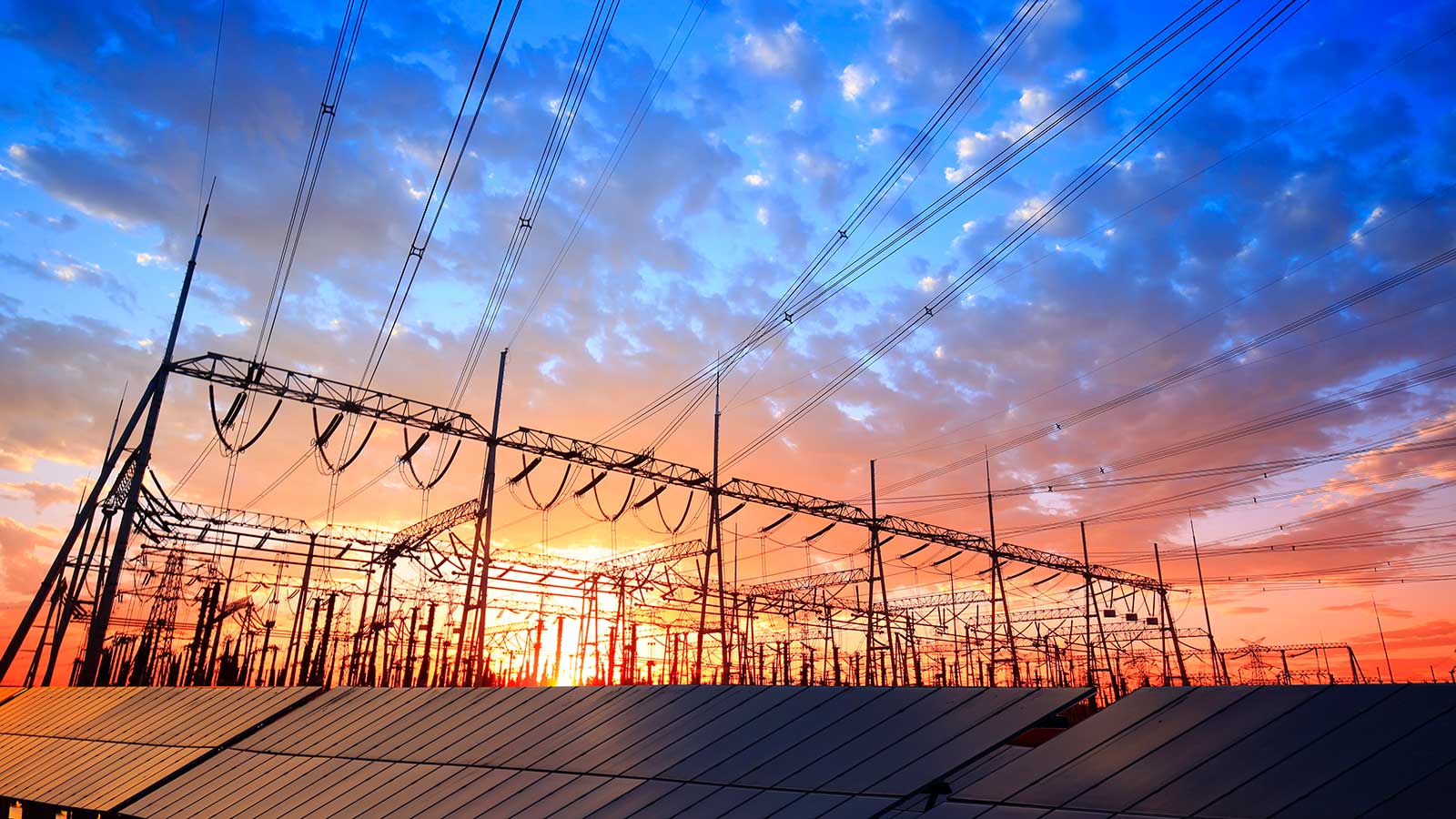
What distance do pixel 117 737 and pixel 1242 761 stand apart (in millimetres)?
22269

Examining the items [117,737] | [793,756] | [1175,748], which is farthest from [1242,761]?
[117,737]

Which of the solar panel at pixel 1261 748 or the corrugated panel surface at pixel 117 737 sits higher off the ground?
the solar panel at pixel 1261 748

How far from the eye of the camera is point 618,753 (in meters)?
10.1

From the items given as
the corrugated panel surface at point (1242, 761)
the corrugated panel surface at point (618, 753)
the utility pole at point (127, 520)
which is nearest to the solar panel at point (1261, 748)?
the corrugated panel surface at point (1242, 761)

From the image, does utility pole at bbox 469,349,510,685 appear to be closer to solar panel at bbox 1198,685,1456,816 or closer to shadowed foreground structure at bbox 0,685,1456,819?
shadowed foreground structure at bbox 0,685,1456,819

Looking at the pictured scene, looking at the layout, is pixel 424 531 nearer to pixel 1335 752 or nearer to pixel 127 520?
pixel 127 520

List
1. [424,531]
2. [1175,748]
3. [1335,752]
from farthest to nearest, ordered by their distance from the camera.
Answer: [424,531]
[1175,748]
[1335,752]

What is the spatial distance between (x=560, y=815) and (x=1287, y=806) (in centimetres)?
672

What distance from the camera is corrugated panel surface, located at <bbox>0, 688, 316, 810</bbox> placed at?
15.4m

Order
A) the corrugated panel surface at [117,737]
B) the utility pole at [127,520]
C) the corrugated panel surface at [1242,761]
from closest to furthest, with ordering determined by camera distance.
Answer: the corrugated panel surface at [1242,761]
the corrugated panel surface at [117,737]
the utility pole at [127,520]

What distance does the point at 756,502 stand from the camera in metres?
36.3

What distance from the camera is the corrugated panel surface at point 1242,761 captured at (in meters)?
5.50

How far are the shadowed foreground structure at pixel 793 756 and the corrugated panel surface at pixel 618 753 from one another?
0.03m

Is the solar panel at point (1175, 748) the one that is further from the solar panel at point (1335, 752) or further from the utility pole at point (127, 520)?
the utility pole at point (127, 520)
